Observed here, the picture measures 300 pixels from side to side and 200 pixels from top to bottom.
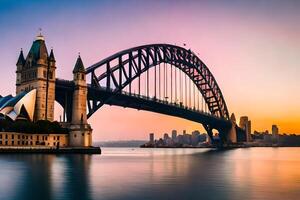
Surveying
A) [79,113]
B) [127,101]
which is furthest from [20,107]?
[127,101]

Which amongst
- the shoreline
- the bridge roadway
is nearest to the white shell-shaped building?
the bridge roadway

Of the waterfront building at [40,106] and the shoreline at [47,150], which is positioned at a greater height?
the waterfront building at [40,106]

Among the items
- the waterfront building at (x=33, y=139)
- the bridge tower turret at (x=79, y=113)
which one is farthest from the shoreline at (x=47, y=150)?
the bridge tower turret at (x=79, y=113)

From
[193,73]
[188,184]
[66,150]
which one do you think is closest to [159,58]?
[193,73]

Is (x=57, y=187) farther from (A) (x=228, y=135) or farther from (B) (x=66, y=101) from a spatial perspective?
(A) (x=228, y=135)

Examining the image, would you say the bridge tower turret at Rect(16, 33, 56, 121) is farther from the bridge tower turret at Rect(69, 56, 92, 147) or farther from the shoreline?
the shoreline

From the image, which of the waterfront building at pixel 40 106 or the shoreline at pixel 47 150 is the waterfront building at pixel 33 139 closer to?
the waterfront building at pixel 40 106

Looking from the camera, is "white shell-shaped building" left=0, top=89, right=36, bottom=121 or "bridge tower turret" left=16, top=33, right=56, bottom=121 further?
"bridge tower turret" left=16, top=33, right=56, bottom=121
